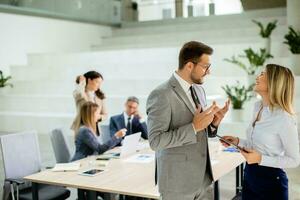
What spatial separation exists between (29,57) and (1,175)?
533 cm

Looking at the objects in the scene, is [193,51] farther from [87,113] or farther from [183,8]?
[183,8]

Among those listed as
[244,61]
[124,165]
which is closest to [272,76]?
[124,165]

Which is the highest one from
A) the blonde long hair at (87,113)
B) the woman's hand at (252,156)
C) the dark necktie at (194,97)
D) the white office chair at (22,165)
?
the dark necktie at (194,97)

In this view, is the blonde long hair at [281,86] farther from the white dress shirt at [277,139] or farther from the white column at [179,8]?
the white column at [179,8]

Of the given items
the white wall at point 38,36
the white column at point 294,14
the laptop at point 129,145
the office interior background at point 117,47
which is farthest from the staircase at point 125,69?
the laptop at point 129,145

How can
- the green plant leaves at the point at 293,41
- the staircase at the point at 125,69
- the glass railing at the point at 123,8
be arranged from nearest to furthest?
the green plant leaves at the point at 293,41 → the staircase at the point at 125,69 → the glass railing at the point at 123,8

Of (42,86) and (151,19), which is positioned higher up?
(151,19)

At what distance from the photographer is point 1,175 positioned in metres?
5.61

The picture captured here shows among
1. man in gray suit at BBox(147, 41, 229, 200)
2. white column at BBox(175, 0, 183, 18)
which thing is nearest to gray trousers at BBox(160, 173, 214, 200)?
man in gray suit at BBox(147, 41, 229, 200)

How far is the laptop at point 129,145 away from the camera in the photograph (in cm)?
362

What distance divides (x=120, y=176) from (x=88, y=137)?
36.2 inches

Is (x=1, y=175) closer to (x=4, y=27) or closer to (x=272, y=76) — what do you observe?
(x=272, y=76)

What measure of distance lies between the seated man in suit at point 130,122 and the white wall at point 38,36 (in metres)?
6.18

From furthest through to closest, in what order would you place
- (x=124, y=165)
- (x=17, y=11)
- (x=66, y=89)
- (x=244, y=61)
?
Result: (x=17, y=11), (x=66, y=89), (x=244, y=61), (x=124, y=165)
